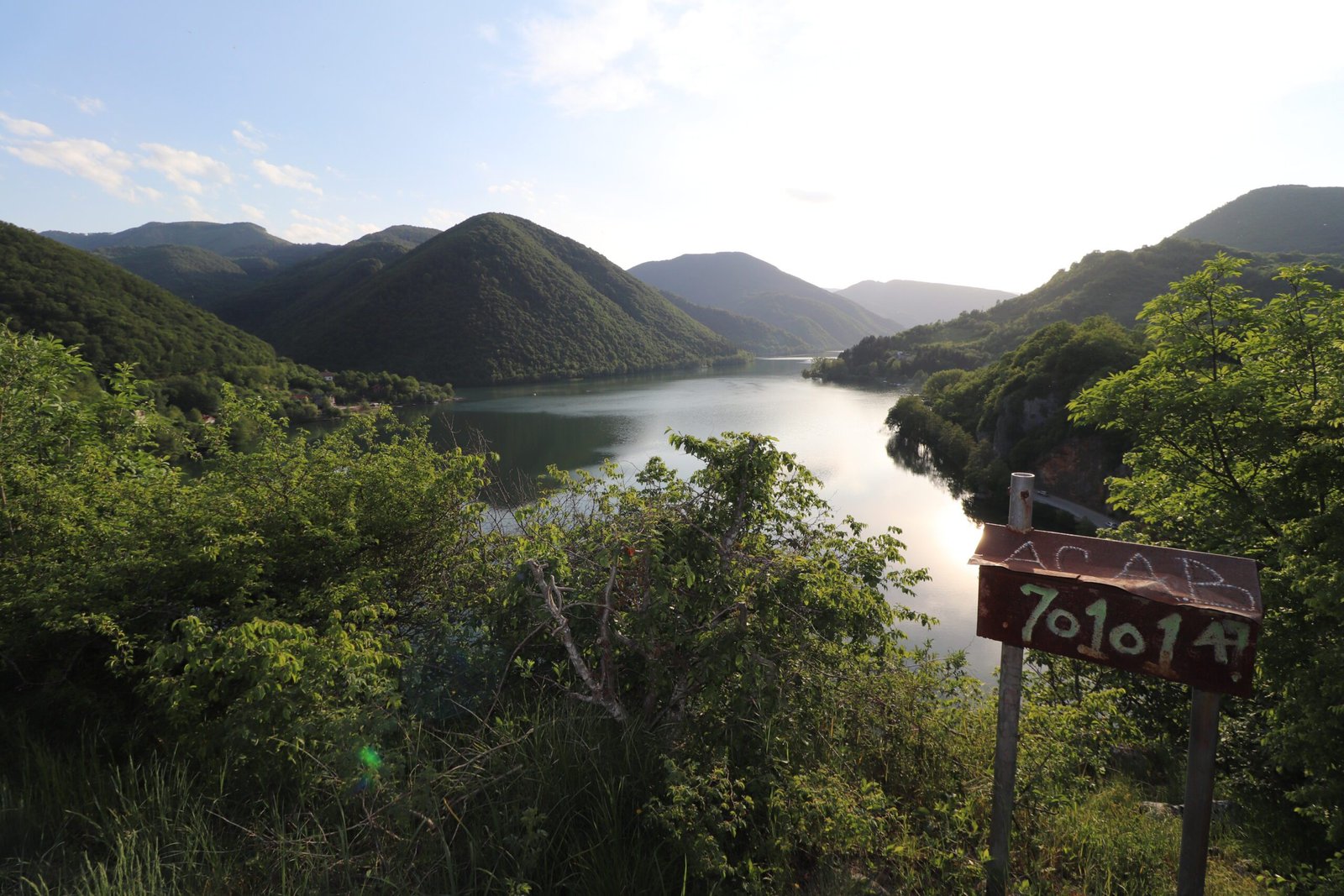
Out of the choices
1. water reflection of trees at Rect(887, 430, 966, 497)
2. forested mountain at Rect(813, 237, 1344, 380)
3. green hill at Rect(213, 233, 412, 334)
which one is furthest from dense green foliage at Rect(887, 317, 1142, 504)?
green hill at Rect(213, 233, 412, 334)

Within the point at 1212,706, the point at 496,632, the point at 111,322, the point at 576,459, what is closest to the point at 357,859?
the point at 496,632

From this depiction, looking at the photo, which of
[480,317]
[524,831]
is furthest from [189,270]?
[524,831]

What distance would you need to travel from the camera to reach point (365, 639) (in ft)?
9.30

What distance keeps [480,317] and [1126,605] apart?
81.0m

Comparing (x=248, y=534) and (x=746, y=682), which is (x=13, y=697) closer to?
(x=248, y=534)

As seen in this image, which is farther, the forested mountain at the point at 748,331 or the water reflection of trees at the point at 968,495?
the forested mountain at the point at 748,331

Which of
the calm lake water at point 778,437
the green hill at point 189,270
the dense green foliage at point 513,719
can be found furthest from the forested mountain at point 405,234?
the dense green foliage at point 513,719

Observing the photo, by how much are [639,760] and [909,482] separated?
2722 centimetres

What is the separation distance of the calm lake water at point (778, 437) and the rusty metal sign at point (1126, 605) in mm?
4398

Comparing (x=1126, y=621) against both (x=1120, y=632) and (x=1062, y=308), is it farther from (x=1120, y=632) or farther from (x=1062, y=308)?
(x=1062, y=308)

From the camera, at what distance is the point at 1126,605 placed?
1.90 meters

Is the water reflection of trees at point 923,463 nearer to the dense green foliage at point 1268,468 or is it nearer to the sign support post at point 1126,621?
the dense green foliage at point 1268,468

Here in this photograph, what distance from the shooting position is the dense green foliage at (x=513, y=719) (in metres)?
2.13

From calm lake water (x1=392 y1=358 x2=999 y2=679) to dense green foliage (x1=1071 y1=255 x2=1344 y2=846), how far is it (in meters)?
4.50
